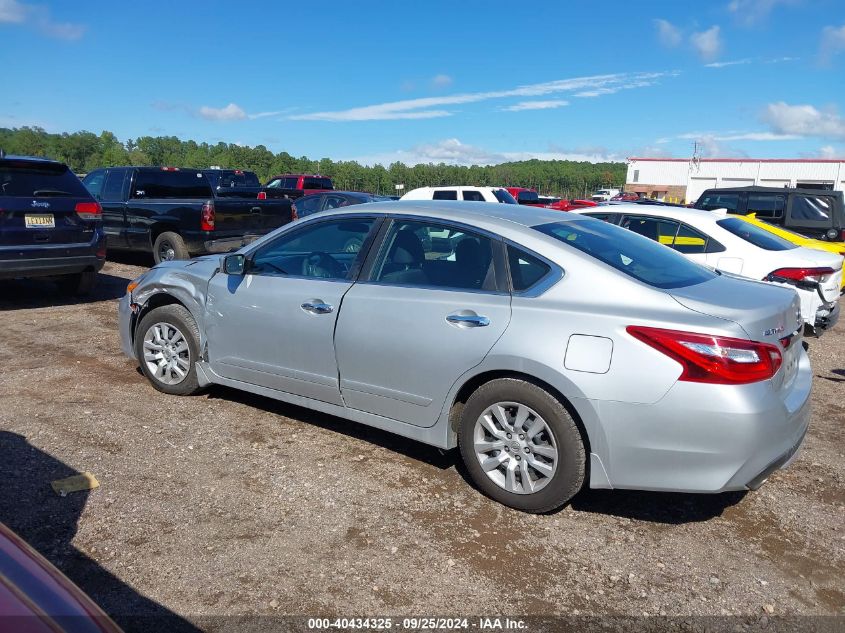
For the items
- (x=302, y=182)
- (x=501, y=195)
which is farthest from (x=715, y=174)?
(x=501, y=195)

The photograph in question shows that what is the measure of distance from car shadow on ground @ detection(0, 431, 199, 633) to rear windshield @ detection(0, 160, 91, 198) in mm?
4799

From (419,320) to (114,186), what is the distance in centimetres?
1025

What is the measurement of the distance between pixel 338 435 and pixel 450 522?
1380 mm

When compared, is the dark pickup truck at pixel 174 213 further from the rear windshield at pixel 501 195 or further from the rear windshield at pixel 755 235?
the rear windshield at pixel 755 235

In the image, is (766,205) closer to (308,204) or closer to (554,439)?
(308,204)

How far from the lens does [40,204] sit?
830 cm

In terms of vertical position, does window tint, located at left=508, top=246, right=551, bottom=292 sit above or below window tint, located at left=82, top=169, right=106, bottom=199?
below

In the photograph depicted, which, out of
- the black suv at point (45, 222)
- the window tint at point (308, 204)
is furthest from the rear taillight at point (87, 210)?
the window tint at point (308, 204)

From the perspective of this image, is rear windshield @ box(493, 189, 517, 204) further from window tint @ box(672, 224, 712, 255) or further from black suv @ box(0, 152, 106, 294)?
black suv @ box(0, 152, 106, 294)

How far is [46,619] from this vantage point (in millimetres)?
1560

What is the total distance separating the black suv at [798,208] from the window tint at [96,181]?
11969 mm

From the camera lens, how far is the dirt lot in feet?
9.73

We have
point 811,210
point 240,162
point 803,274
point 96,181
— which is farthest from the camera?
point 240,162

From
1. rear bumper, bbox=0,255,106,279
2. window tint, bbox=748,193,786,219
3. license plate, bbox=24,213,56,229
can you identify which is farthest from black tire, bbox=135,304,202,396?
window tint, bbox=748,193,786,219
